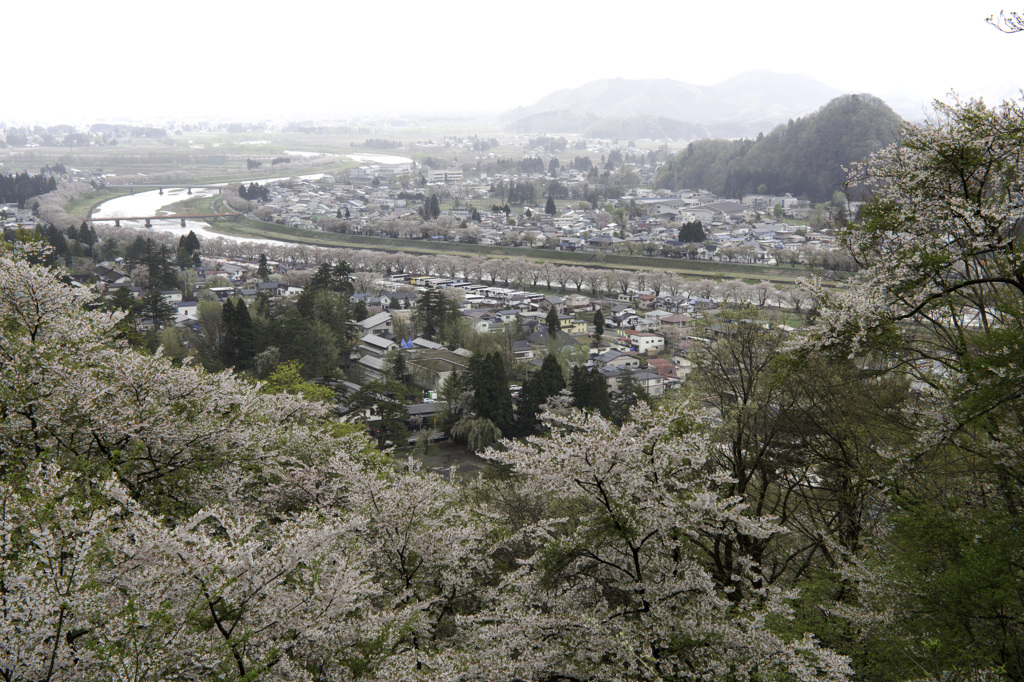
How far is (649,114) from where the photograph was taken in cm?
14700

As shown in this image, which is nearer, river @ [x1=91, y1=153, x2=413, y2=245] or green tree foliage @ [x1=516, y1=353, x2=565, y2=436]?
green tree foliage @ [x1=516, y1=353, x2=565, y2=436]

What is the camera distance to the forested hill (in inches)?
2311

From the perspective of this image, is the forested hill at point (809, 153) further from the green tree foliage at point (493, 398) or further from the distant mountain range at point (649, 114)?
the distant mountain range at point (649, 114)

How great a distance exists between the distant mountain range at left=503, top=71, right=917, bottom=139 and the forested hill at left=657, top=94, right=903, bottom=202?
66476mm

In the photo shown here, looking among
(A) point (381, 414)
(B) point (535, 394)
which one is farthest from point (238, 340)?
(B) point (535, 394)

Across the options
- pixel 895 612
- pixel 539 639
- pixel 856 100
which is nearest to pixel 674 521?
pixel 539 639

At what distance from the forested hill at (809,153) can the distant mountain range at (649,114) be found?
66476mm

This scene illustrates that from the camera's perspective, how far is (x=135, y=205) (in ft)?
182

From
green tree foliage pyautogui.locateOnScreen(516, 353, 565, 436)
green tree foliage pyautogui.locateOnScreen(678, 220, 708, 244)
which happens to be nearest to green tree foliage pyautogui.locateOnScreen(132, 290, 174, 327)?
green tree foliage pyautogui.locateOnScreen(516, 353, 565, 436)

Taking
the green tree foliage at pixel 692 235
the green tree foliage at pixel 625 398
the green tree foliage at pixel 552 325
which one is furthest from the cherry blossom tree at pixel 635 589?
the green tree foliage at pixel 692 235

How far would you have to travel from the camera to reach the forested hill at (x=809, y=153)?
193ft

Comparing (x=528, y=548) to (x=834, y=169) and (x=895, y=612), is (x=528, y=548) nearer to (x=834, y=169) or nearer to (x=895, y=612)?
(x=895, y=612)

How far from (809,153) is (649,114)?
9086cm

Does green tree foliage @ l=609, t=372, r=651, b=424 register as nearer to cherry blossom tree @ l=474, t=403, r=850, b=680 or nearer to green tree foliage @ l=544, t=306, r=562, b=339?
green tree foliage @ l=544, t=306, r=562, b=339
